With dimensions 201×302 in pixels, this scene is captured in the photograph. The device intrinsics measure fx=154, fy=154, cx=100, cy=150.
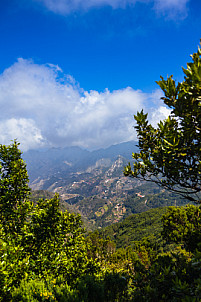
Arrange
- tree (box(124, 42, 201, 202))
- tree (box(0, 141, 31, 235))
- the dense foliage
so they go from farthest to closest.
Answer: tree (box(0, 141, 31, 235)), the dense foliage, tree (box(124, 42, 201, 202))

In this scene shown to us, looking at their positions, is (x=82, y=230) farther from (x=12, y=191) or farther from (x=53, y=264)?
(x=12, y=191)

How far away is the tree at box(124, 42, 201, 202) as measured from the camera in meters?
5.05

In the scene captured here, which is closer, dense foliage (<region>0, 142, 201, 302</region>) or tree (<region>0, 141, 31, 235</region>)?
dense foliage (<region>0, 142, 201, 302</region>)

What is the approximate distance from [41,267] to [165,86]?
34.8 ft

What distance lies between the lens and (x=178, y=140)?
5.52m

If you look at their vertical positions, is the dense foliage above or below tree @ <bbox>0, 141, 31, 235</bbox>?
below

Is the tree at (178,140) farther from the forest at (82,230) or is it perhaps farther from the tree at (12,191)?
the tree at (12,191)

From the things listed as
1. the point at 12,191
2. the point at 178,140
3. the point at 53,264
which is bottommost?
the point at 53,264

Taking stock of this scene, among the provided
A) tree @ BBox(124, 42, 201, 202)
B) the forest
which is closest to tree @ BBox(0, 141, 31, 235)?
the forest

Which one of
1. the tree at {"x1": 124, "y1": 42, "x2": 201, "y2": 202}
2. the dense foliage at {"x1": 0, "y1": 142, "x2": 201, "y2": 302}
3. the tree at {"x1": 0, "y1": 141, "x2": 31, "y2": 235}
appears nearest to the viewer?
the tree at {"x1": 124, "y1": 42, "x2": 201, "y2": 202}

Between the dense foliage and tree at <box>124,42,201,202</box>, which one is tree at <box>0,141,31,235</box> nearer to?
the dense foliage

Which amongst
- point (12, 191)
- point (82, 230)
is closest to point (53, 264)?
point (82, 230)

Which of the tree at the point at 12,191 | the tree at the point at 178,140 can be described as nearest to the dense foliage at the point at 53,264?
the tree at the point at 12,191

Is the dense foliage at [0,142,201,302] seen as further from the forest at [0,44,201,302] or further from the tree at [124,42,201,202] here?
the tree at [124,42,201,202]
